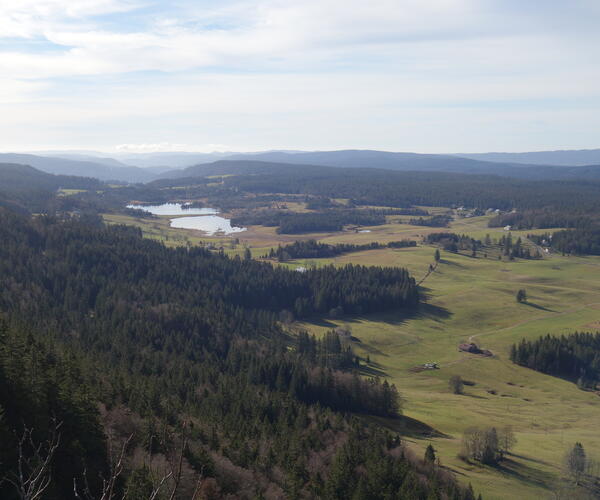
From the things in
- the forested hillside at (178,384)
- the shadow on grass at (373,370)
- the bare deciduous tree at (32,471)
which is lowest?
the shadow on grass at (373,370)

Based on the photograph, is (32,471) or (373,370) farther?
(373,370)

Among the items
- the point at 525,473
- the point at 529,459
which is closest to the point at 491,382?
the point at 529,459

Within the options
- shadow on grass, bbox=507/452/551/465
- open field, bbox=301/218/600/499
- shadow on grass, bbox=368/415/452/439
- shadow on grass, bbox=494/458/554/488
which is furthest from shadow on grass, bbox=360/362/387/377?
shadow on grass, bbox=494/458/554/488

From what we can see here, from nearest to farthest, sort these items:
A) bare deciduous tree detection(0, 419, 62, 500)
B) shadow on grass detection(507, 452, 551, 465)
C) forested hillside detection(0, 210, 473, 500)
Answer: bare deciduous tree detection(0, 419, 62, 500)
forested hillside detection(0, 210, 473, 500)
shadow on grass detection(507, 452, 551, 465)

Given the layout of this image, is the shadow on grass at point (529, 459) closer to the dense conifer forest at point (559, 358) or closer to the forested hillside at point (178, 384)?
the forested hillside at point (178, 384)

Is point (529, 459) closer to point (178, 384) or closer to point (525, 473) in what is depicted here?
point (525, 473)

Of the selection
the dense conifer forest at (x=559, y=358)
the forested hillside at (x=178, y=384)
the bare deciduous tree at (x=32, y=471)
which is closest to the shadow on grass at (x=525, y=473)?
the forested hillside at (x=178, y=384)

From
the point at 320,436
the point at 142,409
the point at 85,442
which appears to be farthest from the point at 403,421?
the point at 85,442

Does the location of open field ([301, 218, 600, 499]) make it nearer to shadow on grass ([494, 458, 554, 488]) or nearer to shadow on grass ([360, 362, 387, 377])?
shadow on grass ([494, 458, 554, 488])
